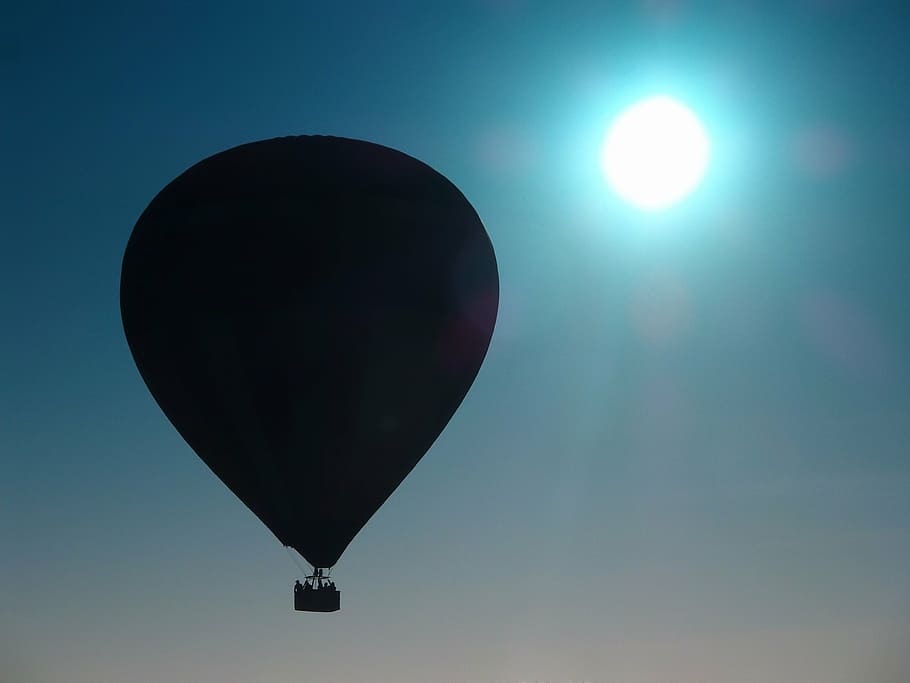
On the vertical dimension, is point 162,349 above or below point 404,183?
below

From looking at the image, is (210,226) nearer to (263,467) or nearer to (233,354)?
(233,354)

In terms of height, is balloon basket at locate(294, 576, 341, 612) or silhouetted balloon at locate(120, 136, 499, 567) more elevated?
silhouetted balloon at locate(120, 136, 499, 567)

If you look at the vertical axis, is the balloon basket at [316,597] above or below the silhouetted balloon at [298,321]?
below

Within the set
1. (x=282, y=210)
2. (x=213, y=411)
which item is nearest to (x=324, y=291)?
(x=282, y=210)

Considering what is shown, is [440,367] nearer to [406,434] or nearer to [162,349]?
[406,434]

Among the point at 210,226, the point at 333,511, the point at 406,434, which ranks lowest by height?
the point at 333,511

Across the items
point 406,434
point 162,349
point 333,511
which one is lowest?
→ point 333,511
